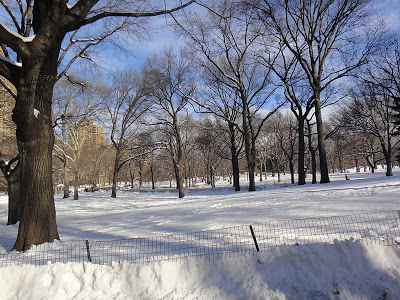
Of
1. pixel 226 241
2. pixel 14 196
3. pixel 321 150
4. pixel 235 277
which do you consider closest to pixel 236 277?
pixel 235 277

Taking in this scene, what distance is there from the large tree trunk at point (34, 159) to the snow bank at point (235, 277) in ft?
6.11

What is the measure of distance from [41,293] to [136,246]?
2.04 meters

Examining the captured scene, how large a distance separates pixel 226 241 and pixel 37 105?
5476 mm

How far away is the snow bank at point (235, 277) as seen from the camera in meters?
3.65

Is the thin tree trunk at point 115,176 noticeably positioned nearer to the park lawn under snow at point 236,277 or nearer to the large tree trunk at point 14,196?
the large tree trunk at point 14,196

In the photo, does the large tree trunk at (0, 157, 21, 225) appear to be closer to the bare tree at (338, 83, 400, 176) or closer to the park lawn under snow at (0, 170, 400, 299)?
the park lawn under snow at (0, 170, 400, 299)

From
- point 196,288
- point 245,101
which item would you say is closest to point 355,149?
point 245,101

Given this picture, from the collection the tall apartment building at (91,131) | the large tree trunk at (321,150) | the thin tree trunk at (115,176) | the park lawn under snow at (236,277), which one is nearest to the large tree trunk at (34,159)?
the park lawn under snow at (236,277)

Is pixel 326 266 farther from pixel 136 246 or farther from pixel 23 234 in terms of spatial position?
pixel 23 234

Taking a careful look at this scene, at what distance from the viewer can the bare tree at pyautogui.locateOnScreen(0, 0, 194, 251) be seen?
19.6 feet

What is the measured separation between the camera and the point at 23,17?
9.79 meters

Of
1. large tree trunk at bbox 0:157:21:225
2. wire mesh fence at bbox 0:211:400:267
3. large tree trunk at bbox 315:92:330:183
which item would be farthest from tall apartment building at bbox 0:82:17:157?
large tree trunk at bbox 315:92:330:183

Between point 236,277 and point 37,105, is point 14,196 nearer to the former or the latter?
point 37,105

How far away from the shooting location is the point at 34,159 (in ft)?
20.3
